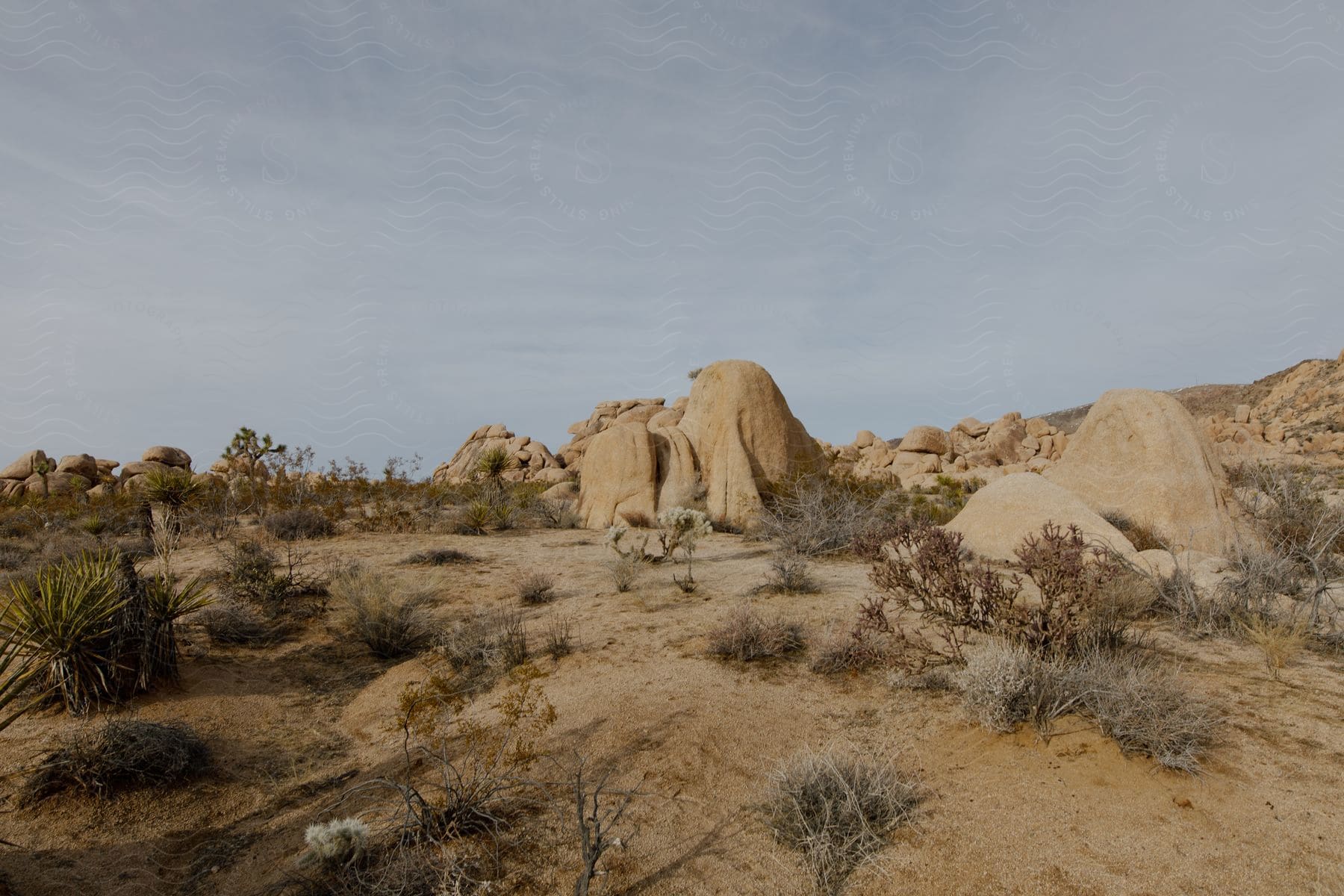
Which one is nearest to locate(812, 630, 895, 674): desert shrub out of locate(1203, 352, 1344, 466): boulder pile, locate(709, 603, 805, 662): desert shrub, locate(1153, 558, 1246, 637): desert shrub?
locate(709, 603, 805, 662): desert shrub

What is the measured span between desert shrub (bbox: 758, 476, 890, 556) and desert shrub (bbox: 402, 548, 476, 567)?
5753mm

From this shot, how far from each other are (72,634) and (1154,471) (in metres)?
13.9

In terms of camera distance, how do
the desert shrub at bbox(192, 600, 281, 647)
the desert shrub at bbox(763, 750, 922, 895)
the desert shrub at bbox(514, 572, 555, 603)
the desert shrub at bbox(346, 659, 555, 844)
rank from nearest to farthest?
the desert shrub at bbox(763, 750, 922, 895) → the desert shrub at bbox(346, 659, 555, 844) → the desert shrub at bbox(192, 600, 281, 647) → the desert shrub at bbox(514, 572, 555, 603)

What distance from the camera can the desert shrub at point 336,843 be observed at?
3457 mm

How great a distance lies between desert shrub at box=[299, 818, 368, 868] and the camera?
11.3 ft

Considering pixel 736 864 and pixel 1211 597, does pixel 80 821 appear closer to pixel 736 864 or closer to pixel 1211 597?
pixel 736 864

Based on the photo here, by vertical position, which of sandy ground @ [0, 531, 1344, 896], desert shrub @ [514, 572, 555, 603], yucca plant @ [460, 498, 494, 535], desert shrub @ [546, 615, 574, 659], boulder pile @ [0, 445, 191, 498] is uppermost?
boulder pile @ [0, 445, 191, 498]

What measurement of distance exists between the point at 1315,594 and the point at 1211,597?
2.59 feet

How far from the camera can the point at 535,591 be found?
30.3 ft

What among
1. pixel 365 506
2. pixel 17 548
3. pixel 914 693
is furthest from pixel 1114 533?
pixel 17 548

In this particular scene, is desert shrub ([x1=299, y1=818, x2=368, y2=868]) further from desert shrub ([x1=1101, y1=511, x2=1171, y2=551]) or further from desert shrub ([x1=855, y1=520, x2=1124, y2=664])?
desert shrub ([x1=1101, y1=511, x2=1171, y2=551])

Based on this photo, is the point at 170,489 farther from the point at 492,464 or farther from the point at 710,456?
the point at 710,456

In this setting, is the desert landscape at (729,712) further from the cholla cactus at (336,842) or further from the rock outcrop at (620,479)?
the rock outcrop at (620,479)

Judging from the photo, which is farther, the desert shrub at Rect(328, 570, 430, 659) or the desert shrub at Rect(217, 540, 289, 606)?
the desert shrub at Rect(217, 540, 289, 606)
